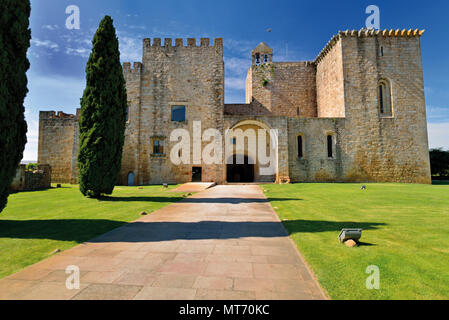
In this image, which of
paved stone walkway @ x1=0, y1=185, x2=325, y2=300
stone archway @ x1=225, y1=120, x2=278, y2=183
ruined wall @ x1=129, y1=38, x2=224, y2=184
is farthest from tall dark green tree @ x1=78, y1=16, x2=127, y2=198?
stone archway @ x1=225, y1=120, x2=278, y2=183

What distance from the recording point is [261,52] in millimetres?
27797

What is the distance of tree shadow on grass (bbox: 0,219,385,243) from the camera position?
4973mm

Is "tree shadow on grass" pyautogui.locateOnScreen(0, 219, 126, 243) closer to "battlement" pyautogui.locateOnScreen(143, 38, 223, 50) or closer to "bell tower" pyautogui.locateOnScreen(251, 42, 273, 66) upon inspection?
"battlement" pyautogui.locateOnScreen(143, 38, 223, 50)

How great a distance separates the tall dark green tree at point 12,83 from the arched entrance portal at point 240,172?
20.7 m

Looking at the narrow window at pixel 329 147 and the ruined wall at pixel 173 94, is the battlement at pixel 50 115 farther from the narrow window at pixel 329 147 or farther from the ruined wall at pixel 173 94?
the narrow window at pixel 329 147

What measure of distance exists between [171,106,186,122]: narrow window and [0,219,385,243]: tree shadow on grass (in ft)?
54.3

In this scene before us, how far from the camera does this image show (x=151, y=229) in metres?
5.62

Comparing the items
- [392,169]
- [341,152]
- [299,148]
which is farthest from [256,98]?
[392,169]

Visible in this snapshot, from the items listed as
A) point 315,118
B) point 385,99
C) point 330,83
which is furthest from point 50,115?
point 385,99

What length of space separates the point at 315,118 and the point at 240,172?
10454mm

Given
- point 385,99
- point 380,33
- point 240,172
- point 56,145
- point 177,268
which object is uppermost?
point 380,33

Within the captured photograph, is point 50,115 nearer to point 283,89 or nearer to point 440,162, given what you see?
point 283,89
